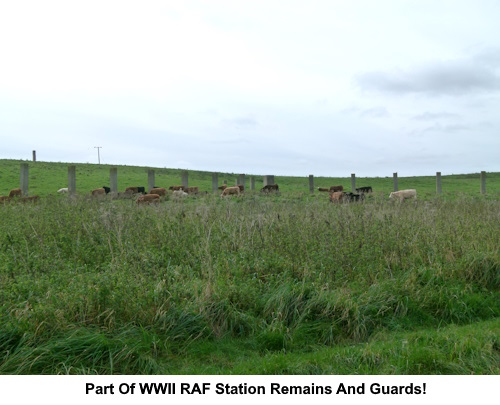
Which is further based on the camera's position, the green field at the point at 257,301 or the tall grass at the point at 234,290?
the tall grass at the point at 234,290

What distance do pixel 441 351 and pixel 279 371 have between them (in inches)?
67.0

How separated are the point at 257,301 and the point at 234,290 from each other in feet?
1.12

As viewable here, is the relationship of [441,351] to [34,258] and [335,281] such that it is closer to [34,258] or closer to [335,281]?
[335,281]

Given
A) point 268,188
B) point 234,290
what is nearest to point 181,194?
point 268,188

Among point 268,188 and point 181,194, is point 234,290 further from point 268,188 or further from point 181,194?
point 268,188

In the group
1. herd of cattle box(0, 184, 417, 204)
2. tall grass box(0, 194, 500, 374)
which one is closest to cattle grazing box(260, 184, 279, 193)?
herd of cattle box(0, 184, 417, 204)

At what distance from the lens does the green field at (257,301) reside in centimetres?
426

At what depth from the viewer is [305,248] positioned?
24.5ft

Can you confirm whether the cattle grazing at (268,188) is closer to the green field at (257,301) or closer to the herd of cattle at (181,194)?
the herd of cattle at (181,194)

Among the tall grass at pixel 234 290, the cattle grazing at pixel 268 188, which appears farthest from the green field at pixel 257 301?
the cattle grazing at pixel 268 188

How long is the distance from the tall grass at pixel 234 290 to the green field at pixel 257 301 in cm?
2

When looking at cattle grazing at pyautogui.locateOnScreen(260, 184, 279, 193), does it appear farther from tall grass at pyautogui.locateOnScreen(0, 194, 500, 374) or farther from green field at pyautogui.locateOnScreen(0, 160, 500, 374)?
green field at pyautogui.locateOnScreen(0, 160, 500, 374)

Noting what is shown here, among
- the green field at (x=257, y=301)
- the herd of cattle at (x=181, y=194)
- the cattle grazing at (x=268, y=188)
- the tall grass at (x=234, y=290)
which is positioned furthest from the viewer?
the cattle grazing at (x=268, y=188)

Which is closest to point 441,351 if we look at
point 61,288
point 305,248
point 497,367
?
point 497,367
